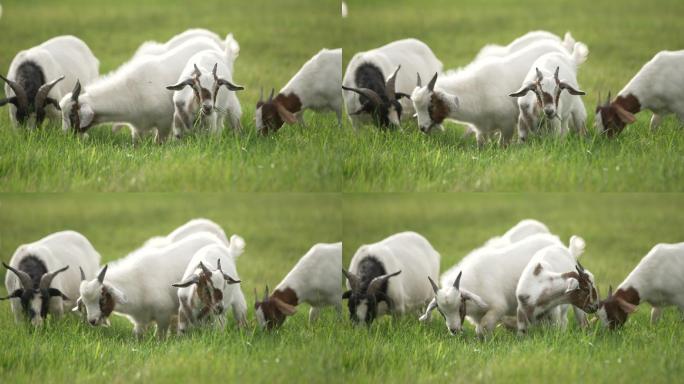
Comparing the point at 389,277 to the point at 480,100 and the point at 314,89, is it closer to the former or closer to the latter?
the point at 480,100

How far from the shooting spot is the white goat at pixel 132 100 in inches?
374

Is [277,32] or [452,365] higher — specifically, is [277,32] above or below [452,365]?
above

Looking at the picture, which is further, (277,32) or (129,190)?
(277,32)

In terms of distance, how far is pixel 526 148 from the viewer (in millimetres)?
9328

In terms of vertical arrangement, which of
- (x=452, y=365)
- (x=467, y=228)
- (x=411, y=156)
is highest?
(x=411, y=156)

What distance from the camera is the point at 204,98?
9.34m

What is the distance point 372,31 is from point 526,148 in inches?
73.7

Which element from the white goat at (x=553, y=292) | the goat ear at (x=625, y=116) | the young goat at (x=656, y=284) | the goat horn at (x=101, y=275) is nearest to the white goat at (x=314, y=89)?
the goat horn at (x=101, y=275)

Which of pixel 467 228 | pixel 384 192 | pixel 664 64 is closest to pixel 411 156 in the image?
pixel 384 192

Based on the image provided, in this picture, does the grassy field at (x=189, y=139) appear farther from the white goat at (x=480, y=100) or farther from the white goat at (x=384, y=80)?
the white goat at (x=480, y=100)

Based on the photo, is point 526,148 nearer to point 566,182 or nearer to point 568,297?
point 566,182

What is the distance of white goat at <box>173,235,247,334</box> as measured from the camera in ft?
30.0

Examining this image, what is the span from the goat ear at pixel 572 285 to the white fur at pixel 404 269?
1252mm

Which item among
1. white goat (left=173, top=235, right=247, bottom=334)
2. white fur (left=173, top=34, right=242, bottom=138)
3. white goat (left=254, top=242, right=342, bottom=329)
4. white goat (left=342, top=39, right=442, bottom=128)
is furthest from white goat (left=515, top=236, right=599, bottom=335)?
white fur (left=173, top=34, right=242, bottom=138)
